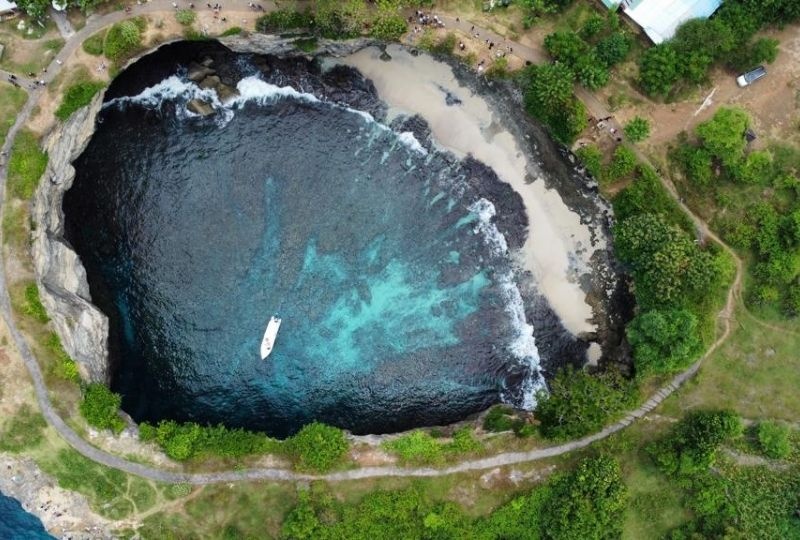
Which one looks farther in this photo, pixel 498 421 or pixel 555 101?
pixel 498 421

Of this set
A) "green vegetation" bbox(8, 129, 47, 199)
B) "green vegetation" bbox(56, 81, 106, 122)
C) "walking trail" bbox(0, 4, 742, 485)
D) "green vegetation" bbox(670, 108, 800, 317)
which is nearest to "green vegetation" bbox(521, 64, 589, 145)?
"walking trail" bbox(0, 4, 742, 485)

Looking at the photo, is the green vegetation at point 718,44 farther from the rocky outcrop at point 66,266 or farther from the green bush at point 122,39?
the rocky outcrop at point 66,266

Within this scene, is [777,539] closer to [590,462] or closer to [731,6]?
[590,462]

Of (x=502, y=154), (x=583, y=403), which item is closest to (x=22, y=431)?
(x=583, y=403)

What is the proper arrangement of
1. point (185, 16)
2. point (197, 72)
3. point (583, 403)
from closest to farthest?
point (583, 403) < point (185, 16) < point (197, 72)

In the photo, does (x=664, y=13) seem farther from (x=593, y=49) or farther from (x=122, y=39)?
(x=122, y=39)

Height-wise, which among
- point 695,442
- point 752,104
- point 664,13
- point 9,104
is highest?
point 664,13

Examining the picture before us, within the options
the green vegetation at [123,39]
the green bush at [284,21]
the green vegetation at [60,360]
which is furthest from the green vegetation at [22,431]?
the green bush at [284,21]
